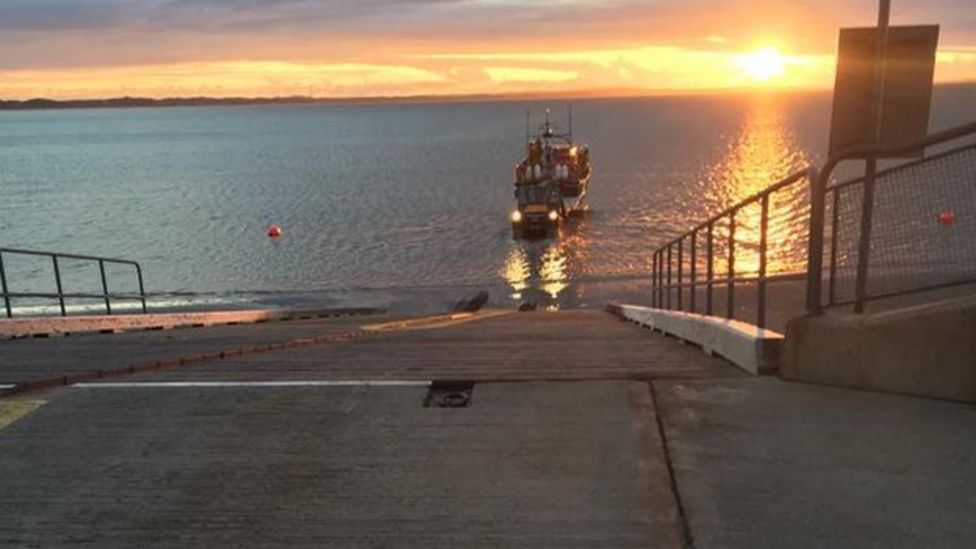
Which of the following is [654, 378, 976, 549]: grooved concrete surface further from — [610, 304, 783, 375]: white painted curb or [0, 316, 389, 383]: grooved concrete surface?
[0, 316, 389, 383]: grooved concrete surface

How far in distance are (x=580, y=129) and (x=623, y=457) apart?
559 ft

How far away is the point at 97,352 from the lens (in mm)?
7434

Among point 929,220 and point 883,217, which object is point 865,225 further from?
point 883,217

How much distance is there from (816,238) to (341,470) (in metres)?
3.05

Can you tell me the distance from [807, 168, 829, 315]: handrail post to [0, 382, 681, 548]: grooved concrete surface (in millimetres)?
1175

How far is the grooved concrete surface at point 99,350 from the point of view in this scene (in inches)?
249

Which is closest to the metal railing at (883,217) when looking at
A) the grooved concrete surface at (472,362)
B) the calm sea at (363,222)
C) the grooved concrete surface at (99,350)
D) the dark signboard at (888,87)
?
the dark signboard at (888,87)

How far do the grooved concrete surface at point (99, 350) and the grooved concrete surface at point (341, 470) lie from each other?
1.27 metres

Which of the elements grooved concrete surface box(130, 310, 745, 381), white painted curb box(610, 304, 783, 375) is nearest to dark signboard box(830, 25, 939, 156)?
white painted curb box(610, 304, 783, 375)

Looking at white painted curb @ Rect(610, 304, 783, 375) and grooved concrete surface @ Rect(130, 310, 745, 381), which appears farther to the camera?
grooved concrete surface @ Rect(130, 310, 745, 381)

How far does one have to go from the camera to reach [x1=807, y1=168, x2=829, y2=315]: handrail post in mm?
5129

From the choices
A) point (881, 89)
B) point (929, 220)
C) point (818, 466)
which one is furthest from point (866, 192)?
point (818, 466)

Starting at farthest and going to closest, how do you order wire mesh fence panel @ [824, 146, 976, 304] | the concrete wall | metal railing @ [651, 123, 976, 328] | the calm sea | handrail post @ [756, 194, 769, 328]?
the calm sea → handrail post @ [756, 194, 769, 328] → wire mesh fence panel @ [824, 146, 976, 304] → metal railing @ [651, 123, 976, 328] → the concrete wall

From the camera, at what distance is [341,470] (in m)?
4.02
